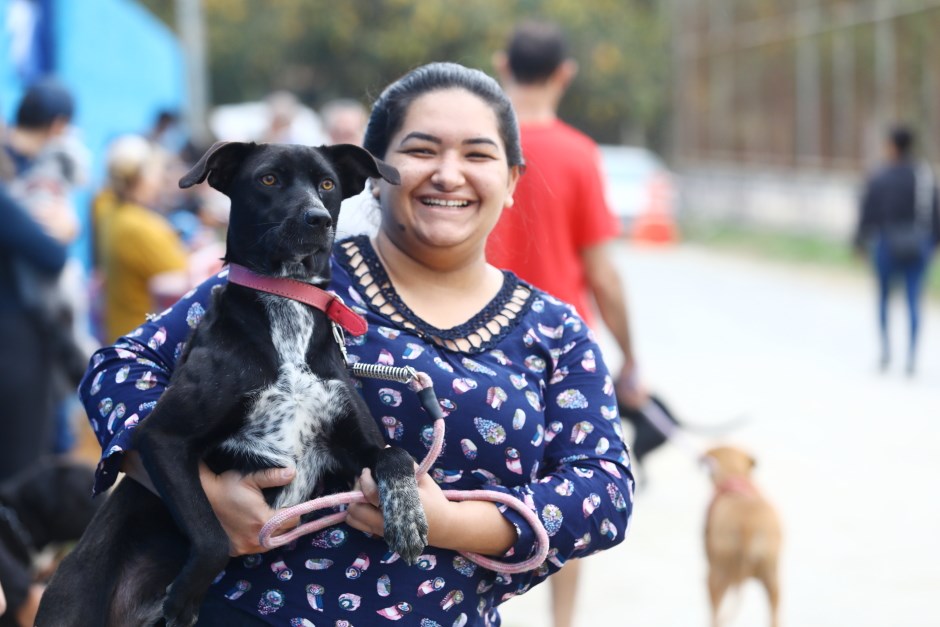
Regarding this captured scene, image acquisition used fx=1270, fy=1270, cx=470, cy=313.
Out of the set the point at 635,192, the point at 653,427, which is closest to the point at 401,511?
the point at 653,427

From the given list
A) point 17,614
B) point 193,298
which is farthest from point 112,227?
point 193,298

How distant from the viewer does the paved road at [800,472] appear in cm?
613

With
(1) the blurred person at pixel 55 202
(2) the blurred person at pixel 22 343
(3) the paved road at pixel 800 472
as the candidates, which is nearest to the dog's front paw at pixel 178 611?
(2) the blurred person at pixel 22 343

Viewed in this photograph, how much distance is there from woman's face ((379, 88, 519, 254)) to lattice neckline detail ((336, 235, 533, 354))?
11cm

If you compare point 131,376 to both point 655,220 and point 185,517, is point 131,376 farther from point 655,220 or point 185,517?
point 655,220

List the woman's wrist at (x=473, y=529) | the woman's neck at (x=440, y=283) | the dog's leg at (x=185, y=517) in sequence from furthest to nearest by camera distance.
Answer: the woman's neck at (x=440, y=283) → the woman's wrist at (x=473, y=529) → the dog's leg at (x=185, y=517)

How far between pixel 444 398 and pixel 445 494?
20 centimetres

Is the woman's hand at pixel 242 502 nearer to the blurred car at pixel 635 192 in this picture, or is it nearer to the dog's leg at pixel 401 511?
the dog's leg at pixel 401 511

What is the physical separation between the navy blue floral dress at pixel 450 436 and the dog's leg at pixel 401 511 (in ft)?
0.46

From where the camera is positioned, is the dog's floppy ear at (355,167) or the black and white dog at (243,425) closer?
the black and white dog at (243,425)

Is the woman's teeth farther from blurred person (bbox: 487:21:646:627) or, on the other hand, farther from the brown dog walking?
the brown dog walking

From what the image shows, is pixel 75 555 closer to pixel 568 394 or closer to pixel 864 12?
pixel 568 394

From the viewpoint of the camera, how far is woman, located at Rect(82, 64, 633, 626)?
2.50 metres

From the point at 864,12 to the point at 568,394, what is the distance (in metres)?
23.6
